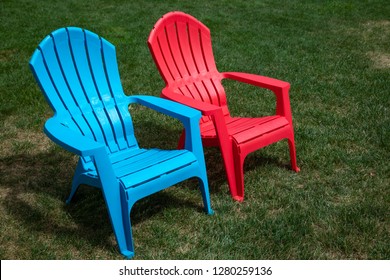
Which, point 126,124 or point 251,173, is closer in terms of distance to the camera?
point 126,124

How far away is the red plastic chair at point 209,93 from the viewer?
11.8 feet

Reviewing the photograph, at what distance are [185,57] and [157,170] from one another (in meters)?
1.43

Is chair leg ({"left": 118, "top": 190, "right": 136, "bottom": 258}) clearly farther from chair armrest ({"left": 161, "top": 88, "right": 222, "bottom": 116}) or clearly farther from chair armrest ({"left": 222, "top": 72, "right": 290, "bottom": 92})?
chair armrest ({"left": 222, "top": 72, "right": 290, "bottom": 92})

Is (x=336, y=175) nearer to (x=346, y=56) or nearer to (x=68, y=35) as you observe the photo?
(x=68, y=35)

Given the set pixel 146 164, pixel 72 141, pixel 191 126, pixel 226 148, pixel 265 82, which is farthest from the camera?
pixel 265 82

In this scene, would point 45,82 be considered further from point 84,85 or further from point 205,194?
point 205,194

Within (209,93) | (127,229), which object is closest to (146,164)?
(127,229)

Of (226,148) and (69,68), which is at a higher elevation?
(69,68)

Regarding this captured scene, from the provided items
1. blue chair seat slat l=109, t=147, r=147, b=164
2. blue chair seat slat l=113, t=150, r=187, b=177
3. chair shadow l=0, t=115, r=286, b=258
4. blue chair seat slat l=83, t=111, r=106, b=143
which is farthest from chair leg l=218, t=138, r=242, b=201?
blue chair seat slat l=83, t=111, r=106, b=143

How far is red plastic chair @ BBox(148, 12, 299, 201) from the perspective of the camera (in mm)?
3596

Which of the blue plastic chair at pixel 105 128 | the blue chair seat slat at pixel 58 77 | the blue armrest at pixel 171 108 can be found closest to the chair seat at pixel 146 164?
the blue plastic chair at pixel 105 128

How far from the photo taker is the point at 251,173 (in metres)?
4.03

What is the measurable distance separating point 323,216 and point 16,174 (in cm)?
226

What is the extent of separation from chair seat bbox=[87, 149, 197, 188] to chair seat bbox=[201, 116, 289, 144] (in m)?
0.47
